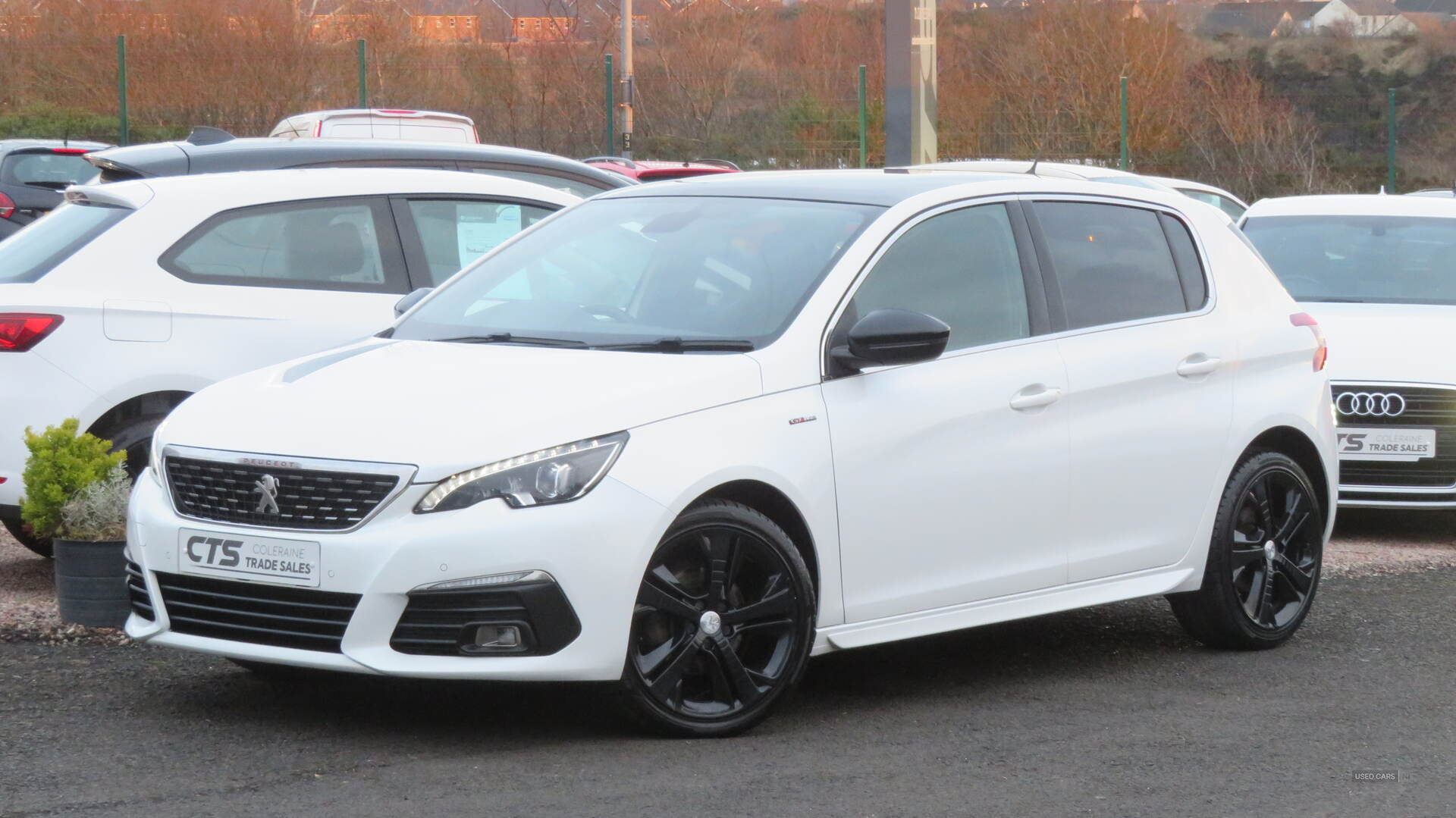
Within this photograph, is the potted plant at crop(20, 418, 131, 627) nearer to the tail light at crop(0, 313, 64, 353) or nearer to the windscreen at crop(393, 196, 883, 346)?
the tail light at crop(0, 313, 64, 353)

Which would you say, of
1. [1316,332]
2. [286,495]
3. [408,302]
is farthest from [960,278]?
[286,495]

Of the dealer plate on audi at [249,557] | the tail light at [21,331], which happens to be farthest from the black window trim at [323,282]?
the dealer plate on audi at [249,557]

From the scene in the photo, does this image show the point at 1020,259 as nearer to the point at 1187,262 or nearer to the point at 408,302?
the point at 1187,262

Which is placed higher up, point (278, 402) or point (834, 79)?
point (834, 79)

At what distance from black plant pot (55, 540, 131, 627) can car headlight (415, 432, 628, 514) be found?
1.69 meters

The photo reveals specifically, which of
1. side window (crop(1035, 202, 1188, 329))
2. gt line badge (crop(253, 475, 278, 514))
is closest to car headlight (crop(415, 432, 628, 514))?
gt line badge (crop(253, 475, 278, 514))

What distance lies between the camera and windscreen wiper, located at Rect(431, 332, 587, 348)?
5672 mm

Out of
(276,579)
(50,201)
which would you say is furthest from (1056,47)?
(276,579)

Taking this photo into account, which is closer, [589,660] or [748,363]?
[589,660]

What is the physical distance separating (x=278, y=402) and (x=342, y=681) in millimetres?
1098

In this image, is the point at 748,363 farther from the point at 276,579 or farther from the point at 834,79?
the point at 834,79

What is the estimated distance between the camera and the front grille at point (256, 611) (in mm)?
4891

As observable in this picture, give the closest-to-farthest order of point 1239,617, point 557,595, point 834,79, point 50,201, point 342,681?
point 557,595 < point 342,681 < point 1239,617 < point 50,201 < point 834,79

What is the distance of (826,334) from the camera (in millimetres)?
5559
